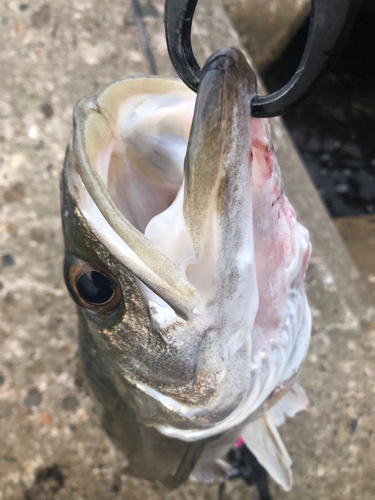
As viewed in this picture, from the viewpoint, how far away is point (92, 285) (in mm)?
565

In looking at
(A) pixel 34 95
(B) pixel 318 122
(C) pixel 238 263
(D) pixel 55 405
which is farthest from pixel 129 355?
(B) pixel 318 122

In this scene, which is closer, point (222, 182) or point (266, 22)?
point (222, 182)

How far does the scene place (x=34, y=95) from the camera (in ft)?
4.71

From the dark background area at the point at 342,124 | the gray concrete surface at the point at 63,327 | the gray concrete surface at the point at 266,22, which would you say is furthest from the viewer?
the dark background area at the point at 342,124

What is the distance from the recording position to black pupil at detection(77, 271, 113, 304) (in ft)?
1.83

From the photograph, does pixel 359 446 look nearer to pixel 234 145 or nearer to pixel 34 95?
pixel 234 145

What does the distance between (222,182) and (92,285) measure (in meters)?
0.27

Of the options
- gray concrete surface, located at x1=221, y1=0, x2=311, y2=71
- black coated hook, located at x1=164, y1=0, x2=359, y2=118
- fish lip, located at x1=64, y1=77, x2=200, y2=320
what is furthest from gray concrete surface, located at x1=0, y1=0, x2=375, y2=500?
gray concrete surface, located at x1=221, y1=0, x2=311, y2=71

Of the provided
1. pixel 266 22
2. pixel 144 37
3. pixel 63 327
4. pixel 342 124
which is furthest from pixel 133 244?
pixel 342 124

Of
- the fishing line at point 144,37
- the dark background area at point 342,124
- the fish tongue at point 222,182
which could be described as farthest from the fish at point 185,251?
the dark background area at point 342,124

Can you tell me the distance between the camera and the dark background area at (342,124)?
2.96 meters

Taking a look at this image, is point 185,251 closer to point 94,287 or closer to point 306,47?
point 94,287

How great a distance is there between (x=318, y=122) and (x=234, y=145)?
3.14 metres

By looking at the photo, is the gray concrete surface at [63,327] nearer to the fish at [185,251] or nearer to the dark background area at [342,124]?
the fish at [185,251]
